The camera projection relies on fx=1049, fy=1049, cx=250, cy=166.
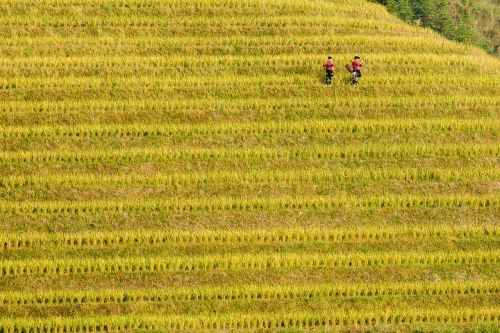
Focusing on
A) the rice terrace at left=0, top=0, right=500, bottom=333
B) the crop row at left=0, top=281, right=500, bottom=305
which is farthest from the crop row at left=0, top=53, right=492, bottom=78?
the crop row at left=0, top=281, right=500, bottom=305

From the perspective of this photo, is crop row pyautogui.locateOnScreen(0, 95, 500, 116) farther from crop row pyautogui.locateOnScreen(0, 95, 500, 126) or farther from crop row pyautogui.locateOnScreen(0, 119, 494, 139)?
crop row pyautogui.locateOnScreen(0, 119, 494, 139)

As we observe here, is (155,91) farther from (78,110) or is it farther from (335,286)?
(335,286)

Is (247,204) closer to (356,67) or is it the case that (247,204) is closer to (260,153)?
(260,153)

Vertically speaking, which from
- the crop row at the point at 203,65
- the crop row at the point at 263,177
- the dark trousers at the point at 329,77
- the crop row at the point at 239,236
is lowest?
the crop row at the point at 239,236

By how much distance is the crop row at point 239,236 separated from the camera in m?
34.2

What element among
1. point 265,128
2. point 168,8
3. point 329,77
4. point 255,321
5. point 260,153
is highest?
point 168,8

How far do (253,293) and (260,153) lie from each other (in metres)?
7.16

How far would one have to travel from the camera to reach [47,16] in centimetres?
4544

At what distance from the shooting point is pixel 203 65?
42.9 metres

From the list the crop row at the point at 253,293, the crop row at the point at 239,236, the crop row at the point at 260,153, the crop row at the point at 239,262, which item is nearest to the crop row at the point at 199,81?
the crop row at the point at 260,153

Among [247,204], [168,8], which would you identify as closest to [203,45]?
[168,8]

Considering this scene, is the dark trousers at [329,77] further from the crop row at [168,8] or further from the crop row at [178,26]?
the crop row at [168,8]

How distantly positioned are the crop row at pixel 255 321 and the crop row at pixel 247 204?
5.12m

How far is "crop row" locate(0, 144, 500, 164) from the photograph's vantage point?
123ft
